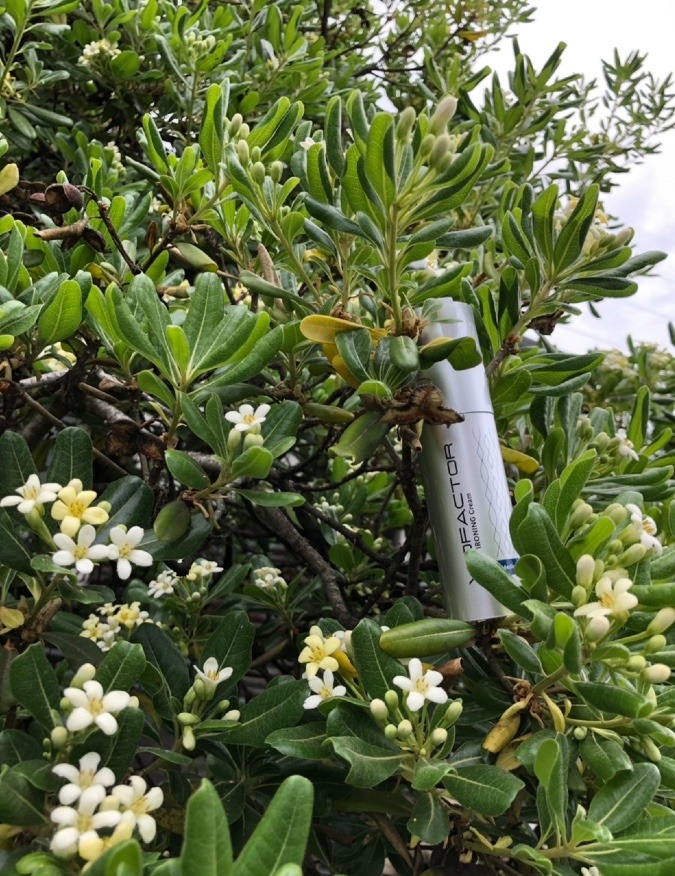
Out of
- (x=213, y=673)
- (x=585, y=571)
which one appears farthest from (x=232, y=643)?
(x=585, y=571)

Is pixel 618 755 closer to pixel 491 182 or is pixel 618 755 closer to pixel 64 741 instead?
pixel 64 741

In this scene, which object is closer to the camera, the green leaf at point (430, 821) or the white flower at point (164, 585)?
the green leaf at point (430, 821)

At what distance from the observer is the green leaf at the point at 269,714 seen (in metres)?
0.82

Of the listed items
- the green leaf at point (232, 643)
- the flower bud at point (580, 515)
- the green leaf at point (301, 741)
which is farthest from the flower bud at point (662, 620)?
the green leaf at point (232, 643)

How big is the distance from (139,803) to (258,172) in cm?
81

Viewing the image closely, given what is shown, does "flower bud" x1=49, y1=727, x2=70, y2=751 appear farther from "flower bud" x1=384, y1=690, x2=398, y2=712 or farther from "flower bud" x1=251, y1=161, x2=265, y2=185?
"flower bud" x1=251, y1=161, x2=265, y2=185

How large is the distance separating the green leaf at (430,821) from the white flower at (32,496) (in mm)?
542

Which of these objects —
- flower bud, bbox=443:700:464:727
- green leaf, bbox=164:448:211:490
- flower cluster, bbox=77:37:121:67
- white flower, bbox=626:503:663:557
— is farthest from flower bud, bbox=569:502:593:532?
flower cluster, bbox=77:37:121:67

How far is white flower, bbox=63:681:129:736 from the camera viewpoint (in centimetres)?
65

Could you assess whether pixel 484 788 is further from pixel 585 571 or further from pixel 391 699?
pixel 585 571

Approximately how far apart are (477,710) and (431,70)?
196cm

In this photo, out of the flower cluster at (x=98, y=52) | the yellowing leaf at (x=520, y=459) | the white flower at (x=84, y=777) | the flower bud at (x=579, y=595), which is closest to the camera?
the white flower at (x=84, y=777)

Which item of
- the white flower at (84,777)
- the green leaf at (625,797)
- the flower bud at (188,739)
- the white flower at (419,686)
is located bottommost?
the green leaf at (625,797)

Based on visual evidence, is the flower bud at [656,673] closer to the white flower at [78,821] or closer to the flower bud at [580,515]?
the flower bud at [580,515]
